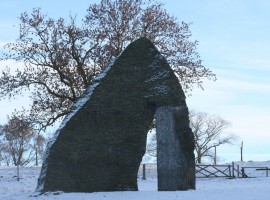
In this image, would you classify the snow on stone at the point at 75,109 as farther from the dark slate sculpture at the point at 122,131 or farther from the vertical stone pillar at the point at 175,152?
the vertical stone pillar at the point at 175,152

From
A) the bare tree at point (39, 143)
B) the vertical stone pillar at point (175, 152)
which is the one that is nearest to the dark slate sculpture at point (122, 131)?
the vertical stone pillar at point (175, 152)

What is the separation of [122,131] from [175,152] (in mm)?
2230

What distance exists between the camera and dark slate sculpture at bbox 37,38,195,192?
18438 millimetres

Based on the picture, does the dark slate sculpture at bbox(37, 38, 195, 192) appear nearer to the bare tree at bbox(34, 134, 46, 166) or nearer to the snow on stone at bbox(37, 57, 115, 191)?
the snow on stone at bbox(37, 57, 115, 191)

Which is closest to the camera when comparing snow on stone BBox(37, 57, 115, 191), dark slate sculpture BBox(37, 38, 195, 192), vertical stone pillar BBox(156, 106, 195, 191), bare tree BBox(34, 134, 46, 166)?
snow on stone BBox(37, 57, 115, 191)

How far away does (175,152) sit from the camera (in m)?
19.1

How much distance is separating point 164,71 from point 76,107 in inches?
152

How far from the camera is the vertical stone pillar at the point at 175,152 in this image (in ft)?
62.6

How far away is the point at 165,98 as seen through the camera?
19.6 meters

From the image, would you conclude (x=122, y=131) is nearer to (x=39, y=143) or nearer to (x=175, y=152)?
(x=175, y=152)

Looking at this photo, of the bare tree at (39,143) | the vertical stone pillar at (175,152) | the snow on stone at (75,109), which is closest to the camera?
the snow on stone at (75,109)

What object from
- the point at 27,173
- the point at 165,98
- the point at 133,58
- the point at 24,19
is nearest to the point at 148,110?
the point at 165,98

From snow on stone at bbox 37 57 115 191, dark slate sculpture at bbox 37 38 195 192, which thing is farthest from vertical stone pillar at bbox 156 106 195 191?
snow on stone at bbox 37 57 115 191

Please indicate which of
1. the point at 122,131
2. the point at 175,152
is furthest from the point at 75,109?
the point at 175,152
